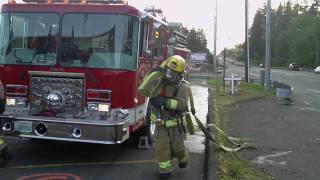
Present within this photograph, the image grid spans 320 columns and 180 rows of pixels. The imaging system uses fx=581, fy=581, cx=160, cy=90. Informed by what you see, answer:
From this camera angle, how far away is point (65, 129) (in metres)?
9.09

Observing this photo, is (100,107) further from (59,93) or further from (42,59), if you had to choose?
(42,59)

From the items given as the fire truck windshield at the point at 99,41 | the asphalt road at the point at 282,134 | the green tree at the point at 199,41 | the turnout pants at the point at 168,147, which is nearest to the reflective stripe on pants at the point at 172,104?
the turnout pants at the point at 168,147

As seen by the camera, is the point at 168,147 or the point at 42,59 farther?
the point at 42,59

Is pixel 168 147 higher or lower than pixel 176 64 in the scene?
lower

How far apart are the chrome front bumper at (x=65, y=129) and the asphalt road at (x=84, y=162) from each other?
0.51m

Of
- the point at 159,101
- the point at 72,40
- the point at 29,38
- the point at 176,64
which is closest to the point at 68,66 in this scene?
the point at 72,40

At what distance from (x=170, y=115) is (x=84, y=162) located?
1928 mm

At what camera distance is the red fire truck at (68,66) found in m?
9.27

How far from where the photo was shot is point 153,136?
12430 millimetres

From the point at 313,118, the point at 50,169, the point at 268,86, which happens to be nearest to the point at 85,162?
the point at 50,169

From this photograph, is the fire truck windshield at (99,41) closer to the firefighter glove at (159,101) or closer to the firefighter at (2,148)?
the firefighter glove at (159,101)

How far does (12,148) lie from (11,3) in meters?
2.77

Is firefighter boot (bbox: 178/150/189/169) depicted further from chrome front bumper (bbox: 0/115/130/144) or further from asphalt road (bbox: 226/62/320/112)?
asphalt road (bbox: 226/62/320/112)

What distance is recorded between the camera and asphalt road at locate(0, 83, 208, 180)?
28.8 ft
